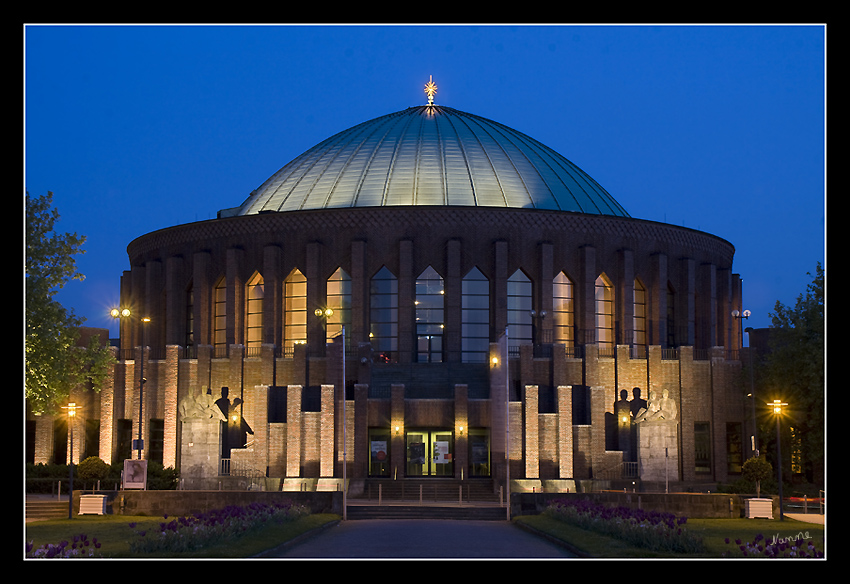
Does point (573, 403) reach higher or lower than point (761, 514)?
higher

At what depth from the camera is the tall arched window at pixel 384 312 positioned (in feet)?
204

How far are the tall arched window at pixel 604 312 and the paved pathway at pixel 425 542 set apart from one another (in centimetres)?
2727

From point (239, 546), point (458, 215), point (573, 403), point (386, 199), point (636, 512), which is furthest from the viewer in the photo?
point (386, 199)

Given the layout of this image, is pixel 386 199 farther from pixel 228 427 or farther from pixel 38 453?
pixel 38 453

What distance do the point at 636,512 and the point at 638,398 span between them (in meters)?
25.0

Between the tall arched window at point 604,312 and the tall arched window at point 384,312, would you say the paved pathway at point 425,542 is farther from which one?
the tall arched window at point 604,312

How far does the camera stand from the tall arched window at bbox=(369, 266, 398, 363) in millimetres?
62156

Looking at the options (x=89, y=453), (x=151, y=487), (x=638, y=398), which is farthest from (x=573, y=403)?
(x=89, y=453)

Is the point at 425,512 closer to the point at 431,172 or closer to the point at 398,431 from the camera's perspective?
the point at 398,431

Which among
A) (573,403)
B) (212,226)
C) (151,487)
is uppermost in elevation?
(212,226)

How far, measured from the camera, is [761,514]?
40656 mm

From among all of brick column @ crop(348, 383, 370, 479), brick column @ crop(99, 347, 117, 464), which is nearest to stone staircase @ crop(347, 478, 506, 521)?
brick column @ crop(348, 383, 370, 479)

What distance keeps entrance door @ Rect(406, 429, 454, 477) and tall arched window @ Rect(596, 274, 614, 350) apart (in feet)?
45.8

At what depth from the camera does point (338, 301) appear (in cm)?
6288
